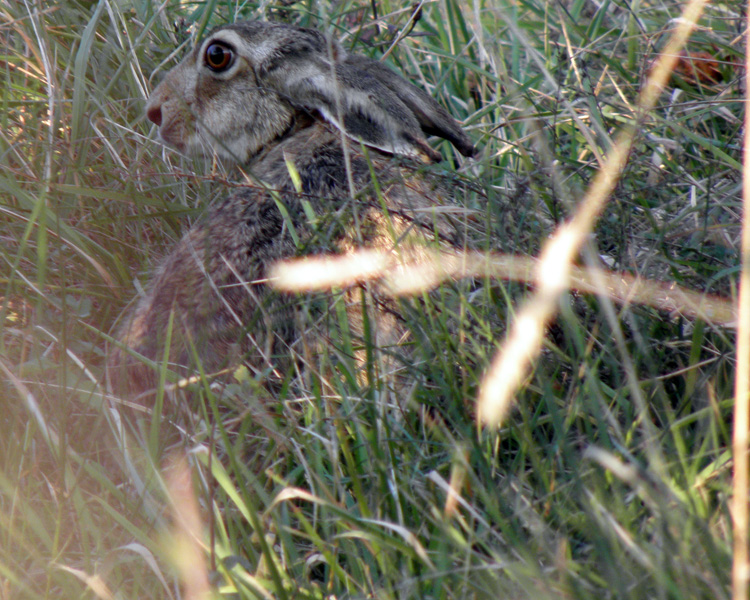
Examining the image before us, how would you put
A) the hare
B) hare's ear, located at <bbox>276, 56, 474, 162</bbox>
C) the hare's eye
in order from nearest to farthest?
the hare < hare's ear, located at <bbox>276, 56, 474, 162</bbox> < the hare's eye

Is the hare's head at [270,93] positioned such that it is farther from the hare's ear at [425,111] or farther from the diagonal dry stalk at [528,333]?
the diagonal dry stalk at [528,333]

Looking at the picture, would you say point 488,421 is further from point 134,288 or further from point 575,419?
point 134,288

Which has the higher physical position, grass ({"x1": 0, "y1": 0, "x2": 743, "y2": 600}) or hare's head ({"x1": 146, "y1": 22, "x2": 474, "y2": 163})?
hare's head ({"x1": 146, "y1": 22, "x2": 474, "y2": 163})

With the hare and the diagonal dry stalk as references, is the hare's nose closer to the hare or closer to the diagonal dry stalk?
the hare

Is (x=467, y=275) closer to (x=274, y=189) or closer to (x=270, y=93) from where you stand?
(x=274, y=189)

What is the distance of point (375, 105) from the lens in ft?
9.48

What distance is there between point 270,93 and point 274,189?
1212mm

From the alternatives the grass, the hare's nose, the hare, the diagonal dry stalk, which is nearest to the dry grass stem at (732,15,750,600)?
the grass

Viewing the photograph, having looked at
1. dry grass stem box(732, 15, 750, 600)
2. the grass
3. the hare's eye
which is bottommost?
the grass

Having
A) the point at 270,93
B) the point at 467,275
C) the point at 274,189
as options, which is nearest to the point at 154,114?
the point at 270,93

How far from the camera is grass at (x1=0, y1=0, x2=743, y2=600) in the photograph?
1.47 metres

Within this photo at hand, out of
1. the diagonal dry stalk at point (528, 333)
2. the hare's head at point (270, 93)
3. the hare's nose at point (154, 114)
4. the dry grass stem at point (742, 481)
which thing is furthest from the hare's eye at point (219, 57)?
the dry grass stem at point (742, 481)

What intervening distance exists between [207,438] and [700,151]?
2023 mm

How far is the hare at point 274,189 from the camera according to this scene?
230cm
